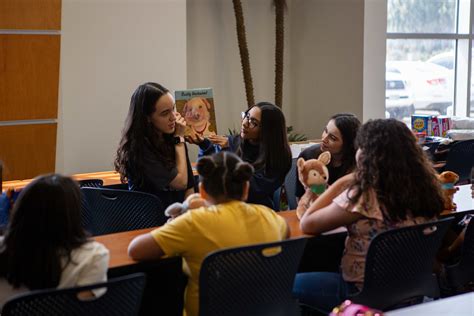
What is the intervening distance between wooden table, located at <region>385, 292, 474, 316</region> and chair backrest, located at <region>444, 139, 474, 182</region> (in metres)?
3.83

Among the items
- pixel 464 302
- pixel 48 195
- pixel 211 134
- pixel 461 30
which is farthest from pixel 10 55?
pixel 461 30

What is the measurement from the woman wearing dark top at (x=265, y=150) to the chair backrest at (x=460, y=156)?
6.74 feet

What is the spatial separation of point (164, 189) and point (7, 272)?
1.34 metres

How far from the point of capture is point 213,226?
Answer: 254 centimetres

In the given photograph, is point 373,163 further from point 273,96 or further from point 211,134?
point 273,96

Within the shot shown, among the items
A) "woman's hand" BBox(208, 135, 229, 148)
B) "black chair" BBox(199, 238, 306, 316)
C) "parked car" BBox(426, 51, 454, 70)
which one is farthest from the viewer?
"parked car" BBox(426, 51, 454, 70)

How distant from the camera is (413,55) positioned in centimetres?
775

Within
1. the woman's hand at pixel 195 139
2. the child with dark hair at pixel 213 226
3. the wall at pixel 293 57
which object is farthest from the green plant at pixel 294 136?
the child with dark hair at pixel 213 226

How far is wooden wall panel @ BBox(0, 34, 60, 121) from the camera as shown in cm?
503

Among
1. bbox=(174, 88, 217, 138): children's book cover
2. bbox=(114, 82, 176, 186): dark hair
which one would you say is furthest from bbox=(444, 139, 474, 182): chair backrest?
bbox=(114, 82, 176, 186): dark hair

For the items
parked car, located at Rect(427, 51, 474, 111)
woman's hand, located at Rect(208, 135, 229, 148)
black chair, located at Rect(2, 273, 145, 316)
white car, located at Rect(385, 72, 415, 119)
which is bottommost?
black chair, located at Rect(2, 273, 145, 316)

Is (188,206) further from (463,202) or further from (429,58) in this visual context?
(429,58)

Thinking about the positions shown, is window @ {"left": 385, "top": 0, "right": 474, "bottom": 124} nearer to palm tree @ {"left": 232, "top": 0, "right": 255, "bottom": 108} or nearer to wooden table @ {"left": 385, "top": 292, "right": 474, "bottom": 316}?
palm tree @ {"left": 232, "top": 0, "right": 255, "bottom": 108}

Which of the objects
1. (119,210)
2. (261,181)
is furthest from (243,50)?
(119,210)
